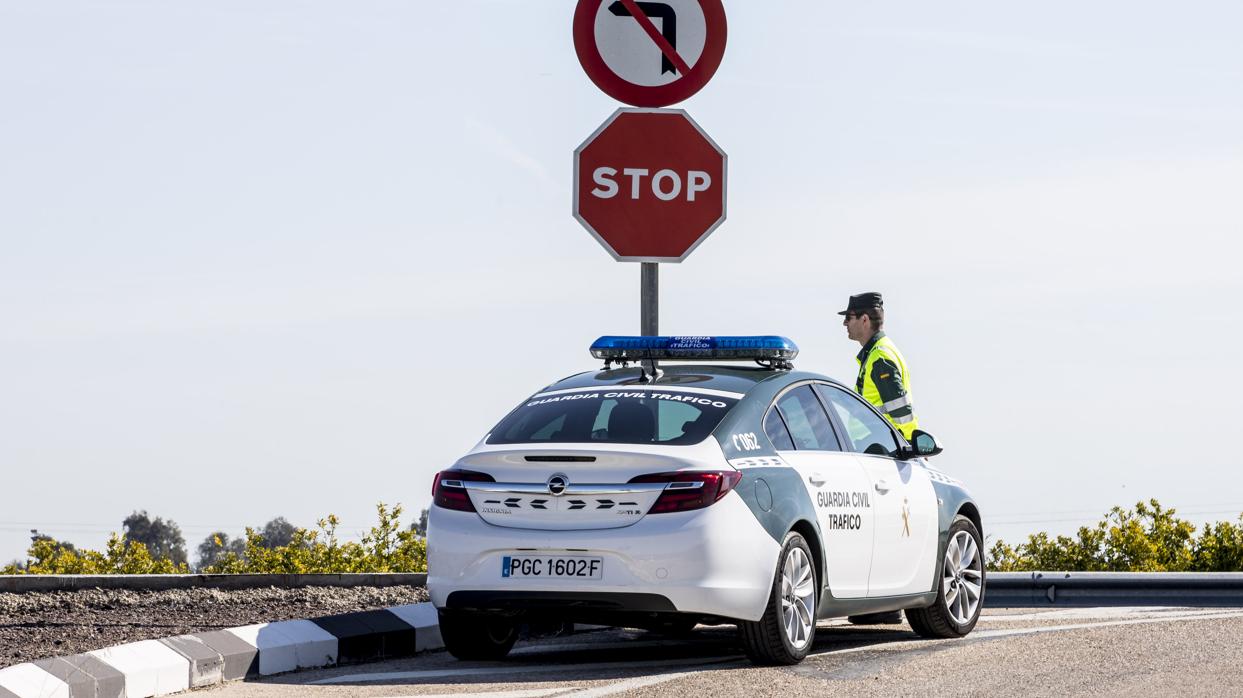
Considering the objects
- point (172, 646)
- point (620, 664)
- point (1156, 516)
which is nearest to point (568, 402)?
point (620, 664)

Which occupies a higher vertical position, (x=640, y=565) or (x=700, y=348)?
(x=700, y=348)

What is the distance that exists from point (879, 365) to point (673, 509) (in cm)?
451

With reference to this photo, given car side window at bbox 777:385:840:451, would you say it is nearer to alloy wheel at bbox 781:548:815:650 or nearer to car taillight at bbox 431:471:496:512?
alloy wheel at bbox 781:548:815:650

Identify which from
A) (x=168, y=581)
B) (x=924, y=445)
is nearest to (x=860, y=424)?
(x=924, y=445)

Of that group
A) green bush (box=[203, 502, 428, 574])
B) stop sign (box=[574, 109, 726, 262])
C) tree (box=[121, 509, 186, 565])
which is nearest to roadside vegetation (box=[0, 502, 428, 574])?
green bush (box=[203, 502, 428, 574])

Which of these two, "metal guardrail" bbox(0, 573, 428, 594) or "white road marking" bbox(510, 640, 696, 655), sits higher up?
"metal guardrail" bbox(0, 573, 428, 594)

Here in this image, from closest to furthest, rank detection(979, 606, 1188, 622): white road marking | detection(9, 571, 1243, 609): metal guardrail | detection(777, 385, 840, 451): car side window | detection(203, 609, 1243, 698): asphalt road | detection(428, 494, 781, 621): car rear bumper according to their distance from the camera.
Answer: detection(203, 609, 1243, 698): asphalt road < detection(428, 494, 781, 621): car rear bumper < detection(777, 385, 840, 451): car side window < detection(979, 606, 1188, 622): white road marking < detection(9, 571, 1243, 609): metal guardrail

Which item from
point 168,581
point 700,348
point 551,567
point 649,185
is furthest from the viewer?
point 168,581

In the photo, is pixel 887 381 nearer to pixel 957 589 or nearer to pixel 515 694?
pixel 957 589

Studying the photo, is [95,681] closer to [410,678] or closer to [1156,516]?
[410,678]

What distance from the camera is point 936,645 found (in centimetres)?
1020

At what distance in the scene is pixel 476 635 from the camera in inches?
378

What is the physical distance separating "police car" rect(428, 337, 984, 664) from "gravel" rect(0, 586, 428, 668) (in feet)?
5.65

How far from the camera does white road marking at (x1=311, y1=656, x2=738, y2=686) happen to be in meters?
8.91
